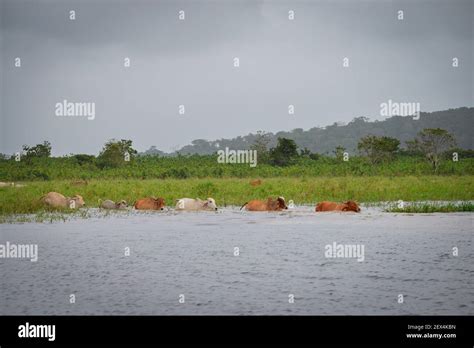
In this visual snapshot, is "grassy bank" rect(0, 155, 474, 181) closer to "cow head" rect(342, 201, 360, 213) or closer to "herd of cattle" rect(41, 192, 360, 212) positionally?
"herd of cattle" rect(41, 192, 360, 212)

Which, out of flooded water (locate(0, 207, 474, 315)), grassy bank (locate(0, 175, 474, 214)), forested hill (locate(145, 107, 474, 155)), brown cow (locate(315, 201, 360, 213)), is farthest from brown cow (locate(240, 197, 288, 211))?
forested hill (locate(145, 107, 474, 155))

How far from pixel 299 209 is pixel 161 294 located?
36.7ft

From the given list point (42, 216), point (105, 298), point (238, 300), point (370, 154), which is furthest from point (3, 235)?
point (370, 154)

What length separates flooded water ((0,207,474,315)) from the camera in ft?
25.5

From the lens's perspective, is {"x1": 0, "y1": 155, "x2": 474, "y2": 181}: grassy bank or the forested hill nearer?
{"x1": 0, "y1": 155, "x2": 474, "y2": 181}: grassy bank

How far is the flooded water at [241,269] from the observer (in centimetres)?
778

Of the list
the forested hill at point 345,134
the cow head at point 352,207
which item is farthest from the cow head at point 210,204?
the forested hill at point 345,134

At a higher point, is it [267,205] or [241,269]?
[267,205]

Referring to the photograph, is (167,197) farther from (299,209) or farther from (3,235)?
(3,235)

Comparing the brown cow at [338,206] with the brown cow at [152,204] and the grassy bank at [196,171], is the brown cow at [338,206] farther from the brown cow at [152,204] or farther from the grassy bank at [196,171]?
the grassy bank at [196,171]

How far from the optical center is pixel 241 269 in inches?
383

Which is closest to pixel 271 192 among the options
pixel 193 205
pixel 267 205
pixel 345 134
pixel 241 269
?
pixel 267 205

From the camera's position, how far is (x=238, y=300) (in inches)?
310

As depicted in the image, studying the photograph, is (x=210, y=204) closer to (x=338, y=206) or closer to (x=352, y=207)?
(x=338, y=206)
